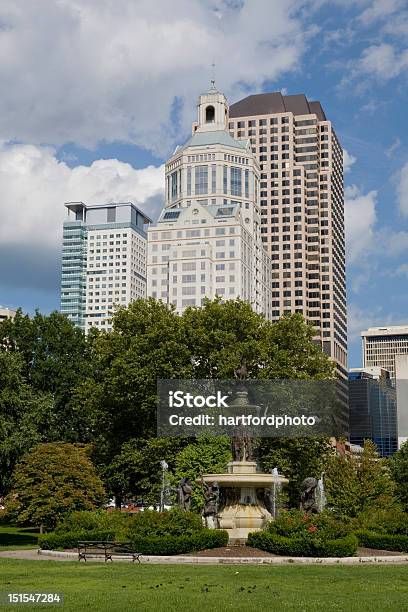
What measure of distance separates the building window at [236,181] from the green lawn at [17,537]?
124115mm

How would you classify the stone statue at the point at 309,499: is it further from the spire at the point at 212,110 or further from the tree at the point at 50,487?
the spire at the point at 212,110

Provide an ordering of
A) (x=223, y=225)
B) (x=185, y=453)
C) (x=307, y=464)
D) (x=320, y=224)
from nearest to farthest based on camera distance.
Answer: (x=185, y=453), (x=307, y=464), (x=223, y=225), (x=320, y=224)

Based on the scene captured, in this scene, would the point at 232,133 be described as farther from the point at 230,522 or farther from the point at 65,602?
the point at 65,602

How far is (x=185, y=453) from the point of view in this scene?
151 ft

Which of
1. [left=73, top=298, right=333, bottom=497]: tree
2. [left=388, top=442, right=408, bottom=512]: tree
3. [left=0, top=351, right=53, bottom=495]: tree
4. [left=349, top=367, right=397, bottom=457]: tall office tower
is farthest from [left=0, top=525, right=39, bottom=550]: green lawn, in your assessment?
[left=349, top=367, right=397, bottom=457]: tall office tower

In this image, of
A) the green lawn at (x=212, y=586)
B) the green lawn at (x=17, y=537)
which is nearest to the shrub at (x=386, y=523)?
the green lawn at (x=212, y=586)

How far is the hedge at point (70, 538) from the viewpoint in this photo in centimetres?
3034

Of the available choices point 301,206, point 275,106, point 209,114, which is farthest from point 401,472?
point 275,106

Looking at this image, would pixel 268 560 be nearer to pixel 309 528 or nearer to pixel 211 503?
pixel 309 528

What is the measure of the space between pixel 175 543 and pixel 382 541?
24.3ft

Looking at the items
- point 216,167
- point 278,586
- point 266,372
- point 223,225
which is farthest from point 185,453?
point 216,167

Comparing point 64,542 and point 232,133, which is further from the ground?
point 232,133

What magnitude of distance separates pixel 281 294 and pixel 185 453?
13601cm

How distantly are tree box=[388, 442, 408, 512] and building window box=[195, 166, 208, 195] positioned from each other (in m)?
109
